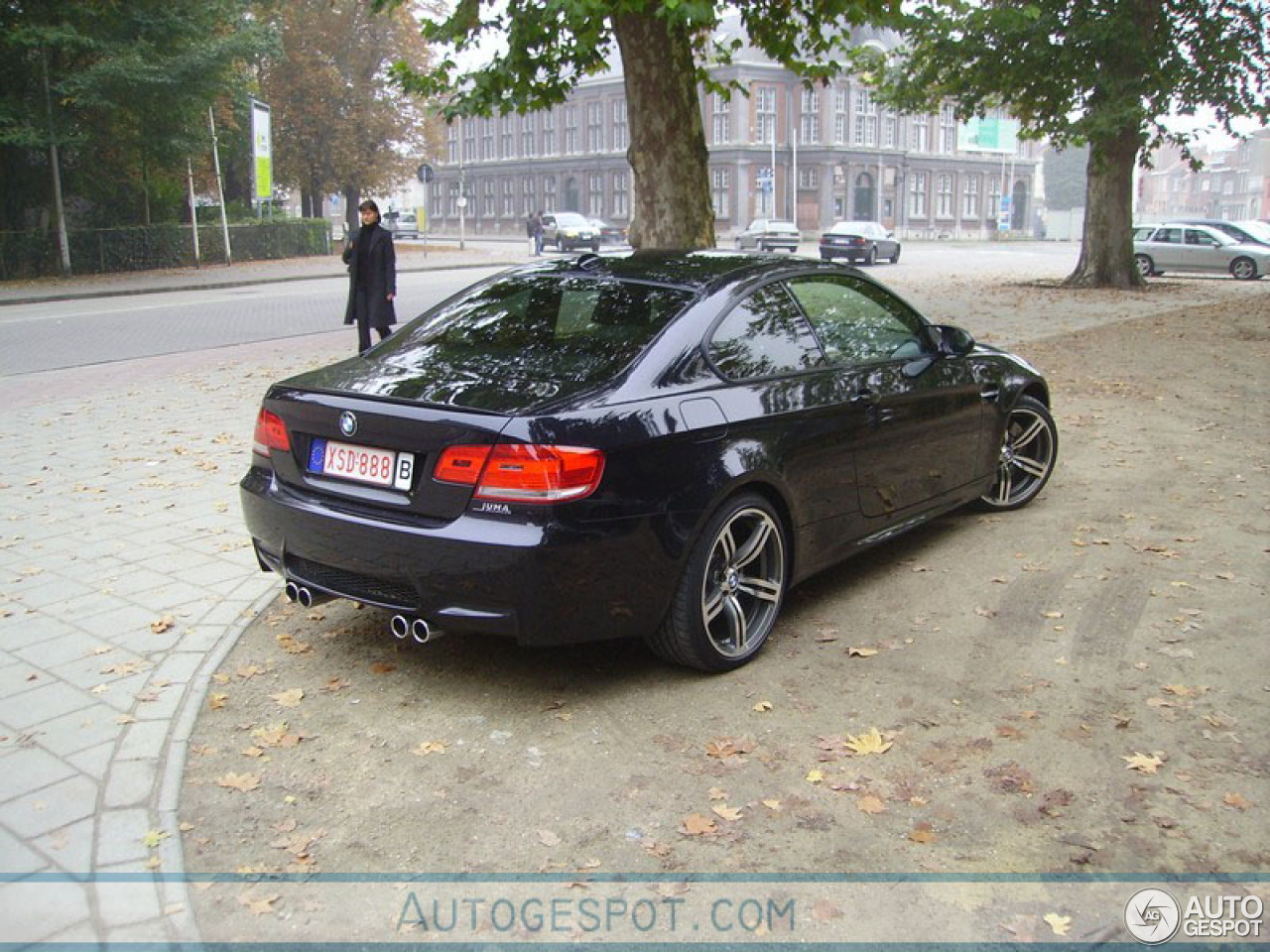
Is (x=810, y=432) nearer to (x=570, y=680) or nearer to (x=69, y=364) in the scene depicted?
(x=570, y=680)

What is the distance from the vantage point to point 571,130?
91.4 metres

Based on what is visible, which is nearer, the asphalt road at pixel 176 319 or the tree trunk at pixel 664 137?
the tree trunk at pixel 664 137

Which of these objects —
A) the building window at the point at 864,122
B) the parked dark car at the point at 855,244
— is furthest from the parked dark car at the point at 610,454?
the building window at the point at 864,122

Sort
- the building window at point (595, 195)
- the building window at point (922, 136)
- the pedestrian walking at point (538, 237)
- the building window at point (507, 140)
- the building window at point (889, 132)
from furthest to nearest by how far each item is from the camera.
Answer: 1. the building window at point (507, 140)
2. the building window at point (595, 195)
3. the building window at point (922, 136)
4. the building window at point (889, 132)
5. the pedestrian walking at point (538, 237)

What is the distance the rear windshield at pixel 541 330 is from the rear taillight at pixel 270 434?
51 cm

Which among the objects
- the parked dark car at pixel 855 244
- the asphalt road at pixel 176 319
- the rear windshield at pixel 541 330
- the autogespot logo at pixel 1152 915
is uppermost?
the rear windshield at pixel 541 330

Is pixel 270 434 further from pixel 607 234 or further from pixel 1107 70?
pixel 607 234

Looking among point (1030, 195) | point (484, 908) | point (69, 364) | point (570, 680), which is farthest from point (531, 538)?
point (1030, 195)

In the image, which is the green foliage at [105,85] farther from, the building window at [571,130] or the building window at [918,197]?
the building window at [918,197]

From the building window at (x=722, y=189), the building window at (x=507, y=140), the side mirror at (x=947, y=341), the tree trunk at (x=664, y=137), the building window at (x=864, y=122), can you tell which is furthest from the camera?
the building window at (x=507, y=140)

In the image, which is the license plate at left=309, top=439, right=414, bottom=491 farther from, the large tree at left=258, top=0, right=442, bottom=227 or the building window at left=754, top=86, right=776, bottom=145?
the building window at left=754, top=86, right=776, bottom=145

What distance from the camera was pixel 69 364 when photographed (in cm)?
1448

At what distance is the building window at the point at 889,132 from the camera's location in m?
85.2

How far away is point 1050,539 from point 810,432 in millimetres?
2195
